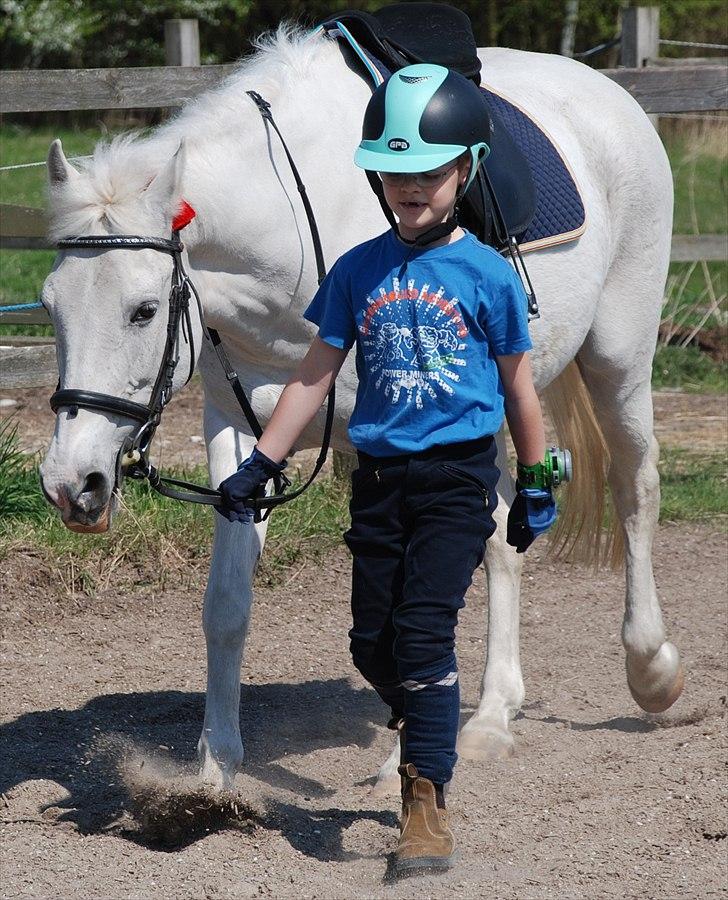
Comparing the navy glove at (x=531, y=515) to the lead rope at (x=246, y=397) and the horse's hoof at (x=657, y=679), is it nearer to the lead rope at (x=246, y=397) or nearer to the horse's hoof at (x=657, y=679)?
the lead rope at (x=246, y=397)

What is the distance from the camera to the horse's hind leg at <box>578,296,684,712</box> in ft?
13.8

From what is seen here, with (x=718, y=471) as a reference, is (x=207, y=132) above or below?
above

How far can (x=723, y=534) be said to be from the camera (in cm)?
612

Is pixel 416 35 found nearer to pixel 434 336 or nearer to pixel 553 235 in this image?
pixel 553 235

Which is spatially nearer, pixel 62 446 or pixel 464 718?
pixel 62 446

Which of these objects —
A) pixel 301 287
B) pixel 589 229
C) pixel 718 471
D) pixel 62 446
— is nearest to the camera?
pixel 62 446

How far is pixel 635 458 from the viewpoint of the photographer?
4.52 meters

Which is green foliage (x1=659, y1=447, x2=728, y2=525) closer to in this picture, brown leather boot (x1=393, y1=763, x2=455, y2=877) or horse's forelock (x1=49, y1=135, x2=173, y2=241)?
brown leather boot (x1=393, y1=763, x2=455, y2=877)

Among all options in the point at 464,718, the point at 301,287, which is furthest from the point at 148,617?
the point at 301,287

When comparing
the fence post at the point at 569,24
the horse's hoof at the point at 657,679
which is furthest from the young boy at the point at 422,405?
the fence post at the point at 569,24

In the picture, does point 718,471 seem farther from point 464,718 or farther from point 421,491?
point 421,491

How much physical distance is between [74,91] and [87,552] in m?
2.35

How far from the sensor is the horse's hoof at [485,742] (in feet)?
12.7

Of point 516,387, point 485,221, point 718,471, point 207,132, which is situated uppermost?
point 207,132
